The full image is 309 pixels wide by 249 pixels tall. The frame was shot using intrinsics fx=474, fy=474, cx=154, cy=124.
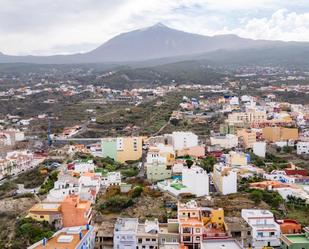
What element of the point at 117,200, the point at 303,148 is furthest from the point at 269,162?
the point at 117,200

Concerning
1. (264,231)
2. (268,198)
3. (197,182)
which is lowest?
(268,198)

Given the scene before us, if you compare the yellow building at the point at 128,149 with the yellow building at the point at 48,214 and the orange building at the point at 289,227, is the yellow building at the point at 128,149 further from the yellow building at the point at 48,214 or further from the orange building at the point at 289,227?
the orange building at the point at 289,227

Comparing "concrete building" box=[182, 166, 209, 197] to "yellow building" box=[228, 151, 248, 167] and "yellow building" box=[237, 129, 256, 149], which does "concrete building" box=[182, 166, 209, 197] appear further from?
"yellow building" box=[237, 129, 256, 149]

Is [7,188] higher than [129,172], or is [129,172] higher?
[129,172]

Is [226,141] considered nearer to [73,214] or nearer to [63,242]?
→ [73,214]

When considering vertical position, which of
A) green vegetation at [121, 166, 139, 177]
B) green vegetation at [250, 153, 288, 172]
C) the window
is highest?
the window

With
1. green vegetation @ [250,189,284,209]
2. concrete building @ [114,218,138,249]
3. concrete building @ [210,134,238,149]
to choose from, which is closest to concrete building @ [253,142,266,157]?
concrete building @ [210,134,238,149]

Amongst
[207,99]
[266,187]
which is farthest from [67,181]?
[207,99]

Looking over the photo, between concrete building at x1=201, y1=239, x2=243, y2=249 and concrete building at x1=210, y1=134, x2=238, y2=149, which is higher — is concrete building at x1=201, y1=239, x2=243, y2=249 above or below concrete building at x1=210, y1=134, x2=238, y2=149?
above
